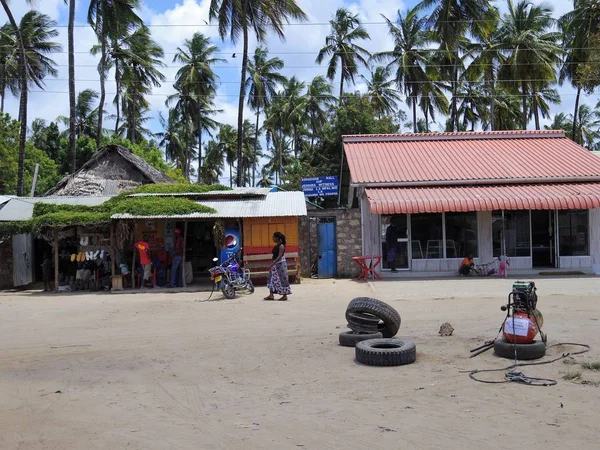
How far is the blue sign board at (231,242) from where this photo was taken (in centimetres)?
1736

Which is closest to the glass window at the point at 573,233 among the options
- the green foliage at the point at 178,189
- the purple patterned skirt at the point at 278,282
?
the purple patterned skirt at the point at 278,282

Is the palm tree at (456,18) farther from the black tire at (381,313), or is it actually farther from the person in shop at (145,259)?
the black tire at (381,313)

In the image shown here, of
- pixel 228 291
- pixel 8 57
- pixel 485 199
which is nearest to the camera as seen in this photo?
pixel 228 291

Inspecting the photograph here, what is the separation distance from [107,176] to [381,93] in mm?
24783

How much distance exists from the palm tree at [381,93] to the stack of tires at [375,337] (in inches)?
1400

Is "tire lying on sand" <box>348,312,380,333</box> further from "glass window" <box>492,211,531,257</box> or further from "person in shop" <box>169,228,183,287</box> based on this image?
"glass window" <box>492,211,531,257</box>

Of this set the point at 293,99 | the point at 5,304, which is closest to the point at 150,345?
the point at 5,304

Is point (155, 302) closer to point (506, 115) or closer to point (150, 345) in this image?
point (150, 345)

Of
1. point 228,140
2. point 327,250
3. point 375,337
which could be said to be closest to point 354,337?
point 375,337

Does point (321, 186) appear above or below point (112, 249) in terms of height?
above

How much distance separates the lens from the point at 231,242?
57.2 feet

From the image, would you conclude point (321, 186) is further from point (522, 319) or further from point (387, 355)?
point (387, 355)

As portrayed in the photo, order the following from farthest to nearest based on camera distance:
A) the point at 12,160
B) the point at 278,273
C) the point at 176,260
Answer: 1. the point at 12,160
2. the point at 176,260
3. the point at 278,273

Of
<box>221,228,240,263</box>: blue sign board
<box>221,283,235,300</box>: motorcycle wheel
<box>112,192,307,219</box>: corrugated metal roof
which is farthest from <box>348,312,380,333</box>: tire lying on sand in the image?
<box>221,228,240,263</box>: blue sign board
